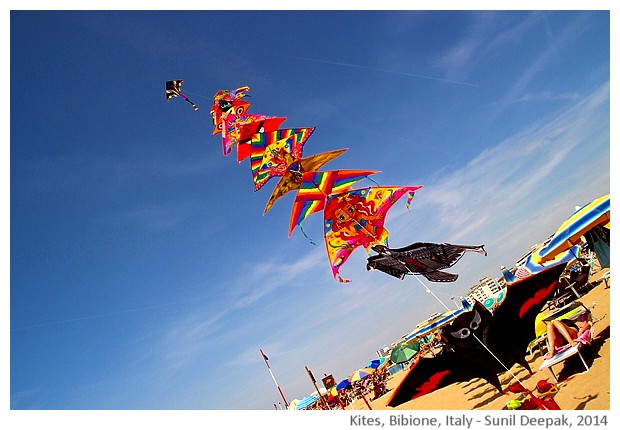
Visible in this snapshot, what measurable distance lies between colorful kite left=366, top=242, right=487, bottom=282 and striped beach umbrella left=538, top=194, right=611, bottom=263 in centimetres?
345

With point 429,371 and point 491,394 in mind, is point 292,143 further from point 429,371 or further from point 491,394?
point 491,394

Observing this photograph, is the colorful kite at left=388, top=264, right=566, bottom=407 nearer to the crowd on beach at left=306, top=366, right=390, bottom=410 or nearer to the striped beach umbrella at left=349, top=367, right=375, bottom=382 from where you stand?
the crowd on beach at left=306, top=366, right=390, bottom=410

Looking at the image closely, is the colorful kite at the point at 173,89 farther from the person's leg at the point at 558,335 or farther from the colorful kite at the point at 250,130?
the person's leg at the point at 558,335

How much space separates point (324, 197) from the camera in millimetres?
7461

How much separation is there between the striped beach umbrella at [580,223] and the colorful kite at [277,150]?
613 cm

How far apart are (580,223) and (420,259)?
4127 mm

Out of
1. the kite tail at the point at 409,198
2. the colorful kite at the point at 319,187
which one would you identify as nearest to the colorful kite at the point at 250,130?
the colorful kite at the point at 319,187

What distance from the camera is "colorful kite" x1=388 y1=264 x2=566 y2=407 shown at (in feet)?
18.4

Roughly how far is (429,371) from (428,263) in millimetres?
2013

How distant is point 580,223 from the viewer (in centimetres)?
832

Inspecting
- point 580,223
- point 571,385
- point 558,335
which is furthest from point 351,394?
point 580,223

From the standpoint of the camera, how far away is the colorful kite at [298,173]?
764 centimetres
